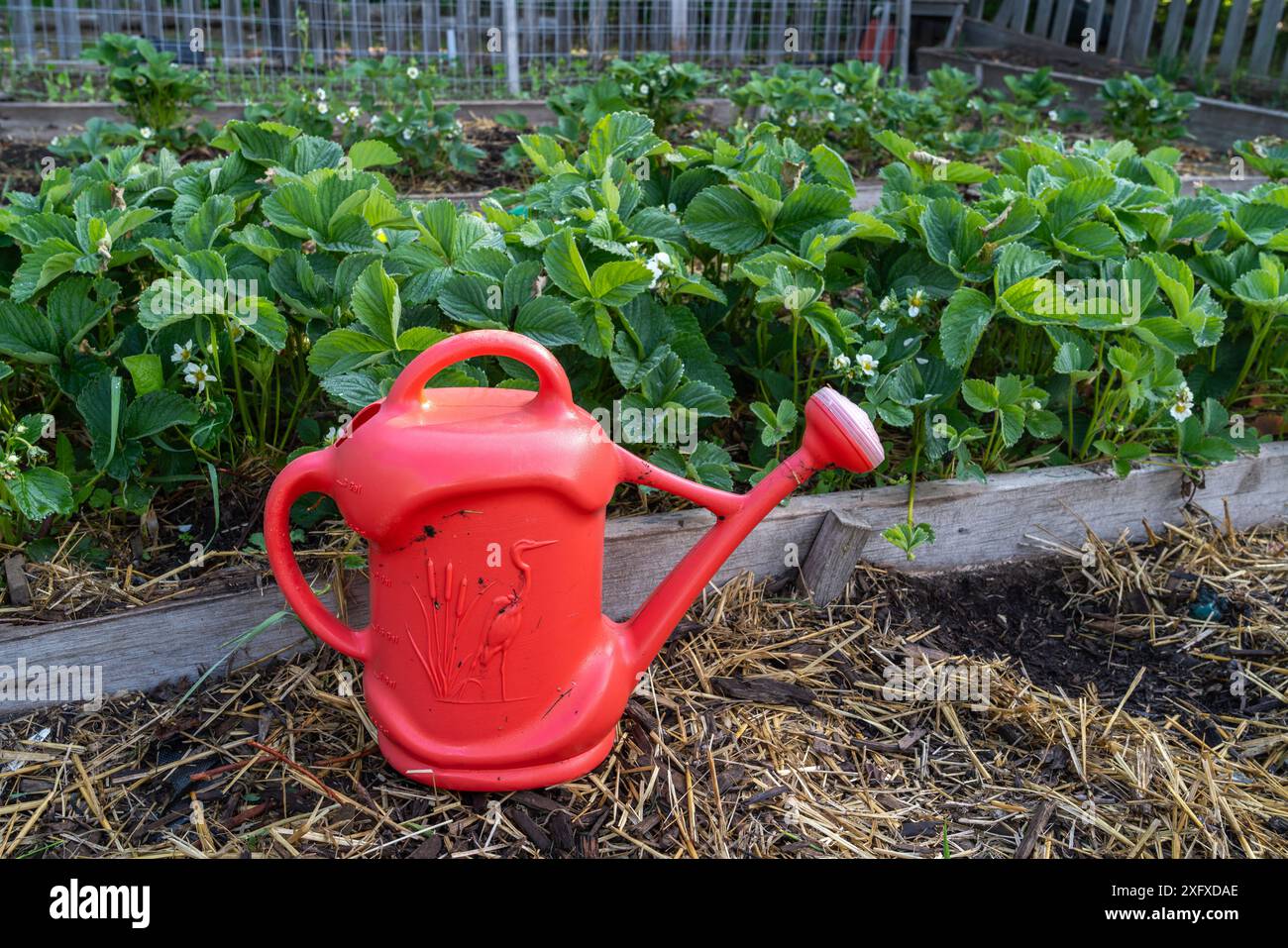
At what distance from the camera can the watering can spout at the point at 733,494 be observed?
1413 millimetres

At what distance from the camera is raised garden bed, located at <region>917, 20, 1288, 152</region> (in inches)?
195

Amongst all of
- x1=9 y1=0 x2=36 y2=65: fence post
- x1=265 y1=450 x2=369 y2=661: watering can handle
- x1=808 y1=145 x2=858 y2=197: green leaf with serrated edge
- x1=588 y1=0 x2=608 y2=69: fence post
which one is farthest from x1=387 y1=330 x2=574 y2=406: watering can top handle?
x1=9 y1=0 x2=36 y2=65: fence post

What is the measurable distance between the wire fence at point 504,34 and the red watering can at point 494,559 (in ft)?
14.6

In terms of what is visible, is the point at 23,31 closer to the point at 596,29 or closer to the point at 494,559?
the point at 596,29

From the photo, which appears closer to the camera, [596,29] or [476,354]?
[476,354]

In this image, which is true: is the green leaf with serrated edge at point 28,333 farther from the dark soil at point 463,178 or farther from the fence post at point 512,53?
the fence post at point 512,53

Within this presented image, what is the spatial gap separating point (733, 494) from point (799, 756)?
0.42m

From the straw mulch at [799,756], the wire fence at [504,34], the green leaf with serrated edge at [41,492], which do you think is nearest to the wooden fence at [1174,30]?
the wire fence at [504,34]

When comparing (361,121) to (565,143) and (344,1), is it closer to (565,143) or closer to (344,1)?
(565,143)

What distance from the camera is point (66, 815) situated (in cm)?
145

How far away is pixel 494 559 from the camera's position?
130cm

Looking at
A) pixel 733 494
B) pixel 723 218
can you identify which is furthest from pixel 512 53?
pixel 733 494

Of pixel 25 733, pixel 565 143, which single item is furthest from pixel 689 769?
pixel 565 143

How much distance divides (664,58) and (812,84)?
607mm
